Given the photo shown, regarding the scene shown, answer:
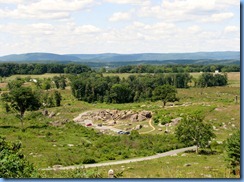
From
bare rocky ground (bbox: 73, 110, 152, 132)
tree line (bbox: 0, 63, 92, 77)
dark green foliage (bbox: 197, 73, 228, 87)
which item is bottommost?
bare rocky ground (bbox: 73, 110, 152, 132)

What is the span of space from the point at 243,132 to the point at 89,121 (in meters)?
24.6

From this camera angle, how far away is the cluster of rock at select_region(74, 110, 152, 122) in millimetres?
28297

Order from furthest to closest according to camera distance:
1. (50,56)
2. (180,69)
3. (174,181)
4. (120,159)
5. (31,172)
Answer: (50,56), (180,69), (120,159), (31,172), (174,181)

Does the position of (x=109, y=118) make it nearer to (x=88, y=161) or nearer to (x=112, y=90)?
(x=112, y=90)

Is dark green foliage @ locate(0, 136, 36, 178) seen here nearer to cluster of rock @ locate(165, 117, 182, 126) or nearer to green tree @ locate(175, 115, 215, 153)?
green tree @ locate(175, 115, 215, 153)

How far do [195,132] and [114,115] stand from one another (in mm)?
15262

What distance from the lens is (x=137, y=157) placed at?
15.0 metres

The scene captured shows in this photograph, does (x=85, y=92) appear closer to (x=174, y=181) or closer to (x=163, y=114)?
(x=163, y=114)

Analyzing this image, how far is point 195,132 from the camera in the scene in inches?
634

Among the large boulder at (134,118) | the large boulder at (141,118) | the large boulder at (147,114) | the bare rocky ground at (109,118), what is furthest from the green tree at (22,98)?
the large boulder at (147,114)

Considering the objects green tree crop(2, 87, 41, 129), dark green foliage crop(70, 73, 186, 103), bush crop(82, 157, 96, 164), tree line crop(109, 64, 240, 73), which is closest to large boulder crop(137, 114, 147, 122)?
green tree crop(2, 87, 41, 129)

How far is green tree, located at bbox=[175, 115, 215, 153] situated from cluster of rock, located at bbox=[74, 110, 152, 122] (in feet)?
36.3

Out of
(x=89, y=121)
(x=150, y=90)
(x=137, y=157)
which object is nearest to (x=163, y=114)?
(x=89, y=121)

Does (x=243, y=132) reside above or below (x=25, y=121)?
above
